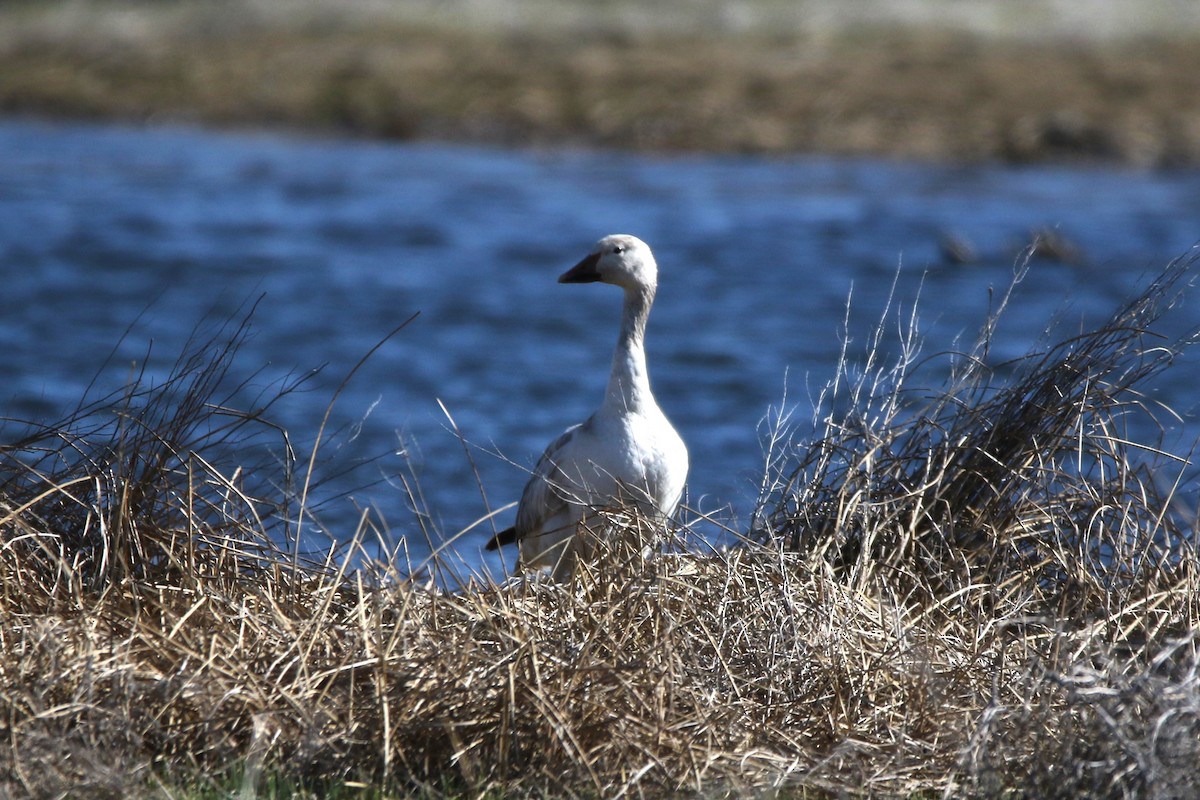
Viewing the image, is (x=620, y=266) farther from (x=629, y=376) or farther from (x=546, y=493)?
(x=546, y=493)

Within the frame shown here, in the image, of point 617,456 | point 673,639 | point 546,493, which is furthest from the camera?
point 546,493

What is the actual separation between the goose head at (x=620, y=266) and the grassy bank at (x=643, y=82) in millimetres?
15804

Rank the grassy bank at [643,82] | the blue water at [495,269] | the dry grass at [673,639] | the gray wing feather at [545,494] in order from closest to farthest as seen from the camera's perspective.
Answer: the dry grass at [673,639] → the gray wing feather at [545,494] → the blue water at [495,269] → the grassy bank at [643,82]

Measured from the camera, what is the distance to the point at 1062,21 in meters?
26.7

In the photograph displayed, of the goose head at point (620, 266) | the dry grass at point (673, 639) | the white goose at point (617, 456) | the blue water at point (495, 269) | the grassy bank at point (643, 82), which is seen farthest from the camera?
the grassy bank at point (643, 82)

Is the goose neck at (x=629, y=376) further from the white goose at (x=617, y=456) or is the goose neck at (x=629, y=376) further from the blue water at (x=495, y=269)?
the blue water at (x=495, y=269)

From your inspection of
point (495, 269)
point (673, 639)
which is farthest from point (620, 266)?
point (495, 269)

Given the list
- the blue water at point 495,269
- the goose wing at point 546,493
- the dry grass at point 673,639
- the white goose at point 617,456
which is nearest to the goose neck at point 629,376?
the white goose at point 617,456

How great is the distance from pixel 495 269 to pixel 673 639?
1268 cm

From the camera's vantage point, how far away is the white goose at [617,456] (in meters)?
5.25

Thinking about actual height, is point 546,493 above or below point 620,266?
below

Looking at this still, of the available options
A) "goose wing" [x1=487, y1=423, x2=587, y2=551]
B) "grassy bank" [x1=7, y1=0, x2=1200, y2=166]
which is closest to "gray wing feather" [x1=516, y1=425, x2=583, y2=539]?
"goose wing" [x1=487, y1=423, x2=587, y2=551]

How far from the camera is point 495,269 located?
1641 cm

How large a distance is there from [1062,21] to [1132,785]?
1005 inches
